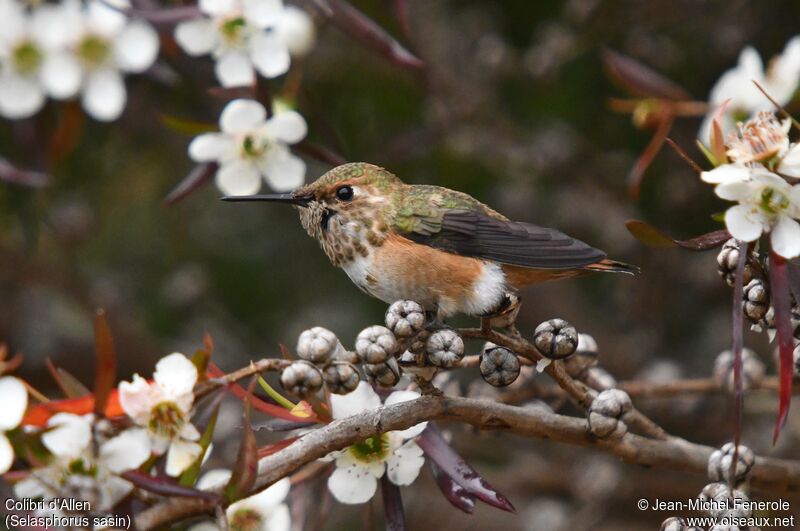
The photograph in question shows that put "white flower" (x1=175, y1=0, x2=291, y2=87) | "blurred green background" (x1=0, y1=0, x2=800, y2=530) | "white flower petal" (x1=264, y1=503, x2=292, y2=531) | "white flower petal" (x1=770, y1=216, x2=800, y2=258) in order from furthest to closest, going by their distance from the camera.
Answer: "blurred green background" (x1=0, y1=0, x2=800, y2=530) < "white flower" (x1=175, y1=0, x2=291, y2=87) < "white flower petal" (x1=264, y1=503, x2=292, y2=531) < "white flower petal" (x1=770, y1=216, x2=800, y2=258)

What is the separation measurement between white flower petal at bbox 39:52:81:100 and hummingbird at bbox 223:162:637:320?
1.29 feet

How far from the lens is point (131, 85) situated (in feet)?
8.75

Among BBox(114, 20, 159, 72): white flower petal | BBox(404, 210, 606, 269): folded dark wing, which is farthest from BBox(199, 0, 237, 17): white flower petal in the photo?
BBox(404, 210, 606, 269): folded dark wing

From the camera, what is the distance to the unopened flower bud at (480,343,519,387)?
153cm

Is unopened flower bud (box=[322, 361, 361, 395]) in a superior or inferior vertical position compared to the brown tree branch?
superior

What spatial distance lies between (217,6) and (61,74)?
32cm

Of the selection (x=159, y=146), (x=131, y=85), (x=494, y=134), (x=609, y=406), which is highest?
(x=609, y=406)

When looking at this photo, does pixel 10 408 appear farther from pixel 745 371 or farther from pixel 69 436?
pixel 745 371

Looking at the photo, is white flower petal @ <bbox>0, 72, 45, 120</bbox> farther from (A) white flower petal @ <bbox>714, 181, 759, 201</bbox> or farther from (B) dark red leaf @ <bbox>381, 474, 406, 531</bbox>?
(A) white flower petal @ <bbox>714, 181, 759, 201</bbox>

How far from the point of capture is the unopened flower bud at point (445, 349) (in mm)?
1501

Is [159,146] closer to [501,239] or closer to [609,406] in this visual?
[501,239]

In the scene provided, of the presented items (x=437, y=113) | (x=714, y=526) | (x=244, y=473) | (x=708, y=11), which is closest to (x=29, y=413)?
(x=244, y=473)

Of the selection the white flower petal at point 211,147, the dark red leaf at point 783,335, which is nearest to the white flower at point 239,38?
the white flower petal at point 211,147

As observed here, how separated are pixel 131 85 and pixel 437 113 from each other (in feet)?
3.44
